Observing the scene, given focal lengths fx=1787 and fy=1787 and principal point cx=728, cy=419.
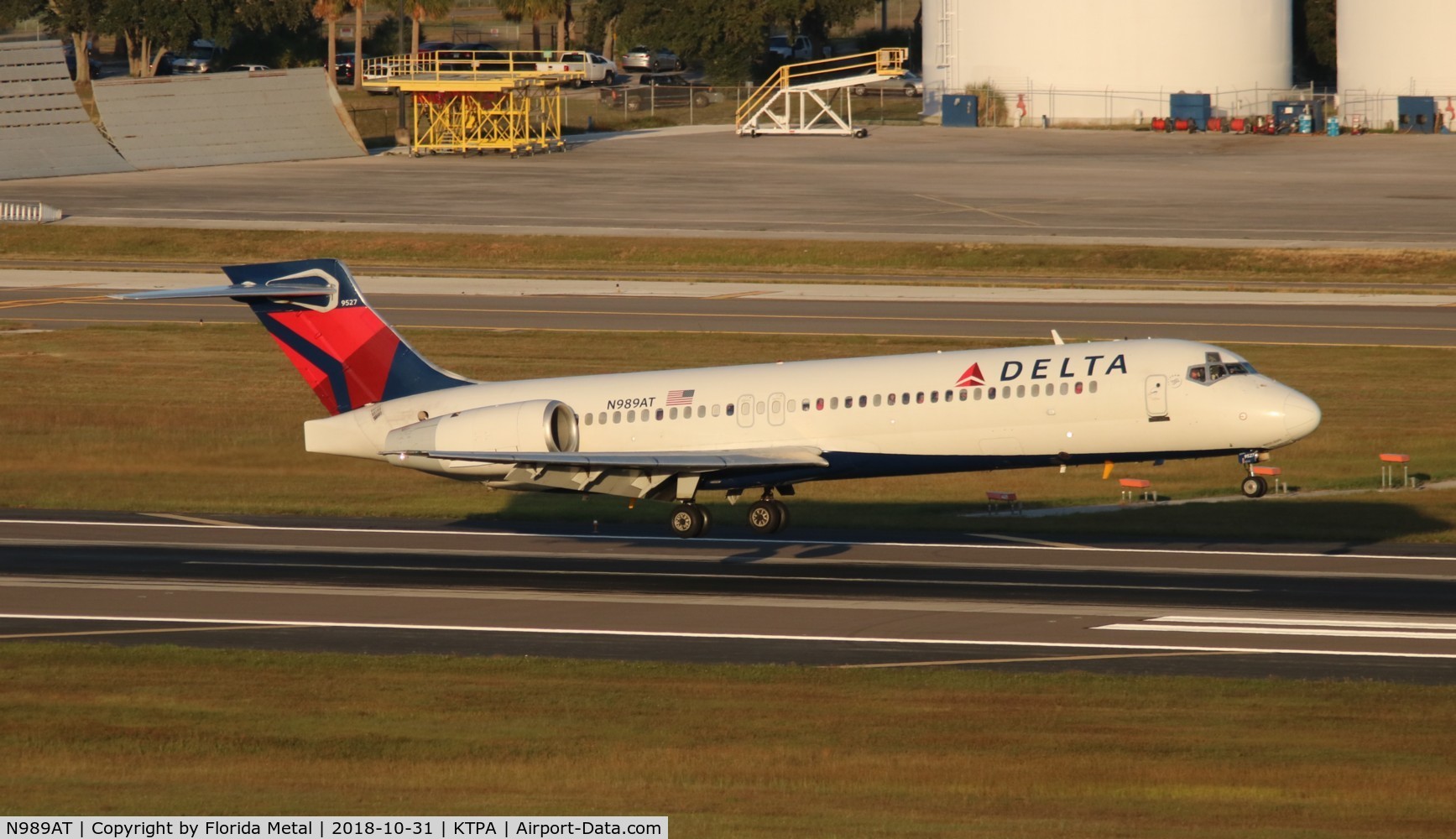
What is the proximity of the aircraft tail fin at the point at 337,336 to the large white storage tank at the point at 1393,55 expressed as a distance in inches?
3525

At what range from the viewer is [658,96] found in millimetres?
131375

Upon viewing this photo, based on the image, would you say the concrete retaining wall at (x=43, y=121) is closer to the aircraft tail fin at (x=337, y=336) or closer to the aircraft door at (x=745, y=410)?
the aircraft tail fin at (x=337, y=336)

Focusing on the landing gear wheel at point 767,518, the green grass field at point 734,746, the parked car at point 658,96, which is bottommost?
the green grass field at point 734,746

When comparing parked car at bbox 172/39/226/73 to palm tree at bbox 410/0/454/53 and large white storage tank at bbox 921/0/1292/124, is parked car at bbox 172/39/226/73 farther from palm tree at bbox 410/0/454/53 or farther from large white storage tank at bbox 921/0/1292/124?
large white storage tank at bbox 921/0/1292/124

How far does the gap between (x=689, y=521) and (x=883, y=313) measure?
90.0 ft

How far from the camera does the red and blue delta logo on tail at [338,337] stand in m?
37.8

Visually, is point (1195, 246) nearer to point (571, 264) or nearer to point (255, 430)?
point (571, 264)

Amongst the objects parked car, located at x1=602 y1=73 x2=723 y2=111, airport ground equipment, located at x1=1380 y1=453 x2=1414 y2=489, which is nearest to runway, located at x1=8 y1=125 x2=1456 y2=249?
parked car, located at x1=602 y1=73 x2=723 y2=111

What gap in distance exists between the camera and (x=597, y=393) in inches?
1448

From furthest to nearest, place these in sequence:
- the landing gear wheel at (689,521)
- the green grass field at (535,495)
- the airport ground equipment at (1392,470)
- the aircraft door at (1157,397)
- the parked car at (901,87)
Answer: the parked car at (901,87) < the airport ground equipment at (1392,470) < the green grass field at (535,495) < the landing gear wheel at (689,521) < the aircraft door at (1157,397)

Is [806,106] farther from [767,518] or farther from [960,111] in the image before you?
Result: [767,518]

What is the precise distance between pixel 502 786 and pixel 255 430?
29.1 meters

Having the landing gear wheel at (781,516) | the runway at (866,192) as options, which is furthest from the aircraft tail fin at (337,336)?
the runway at (866,192)

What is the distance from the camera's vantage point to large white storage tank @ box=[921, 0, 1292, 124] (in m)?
114
